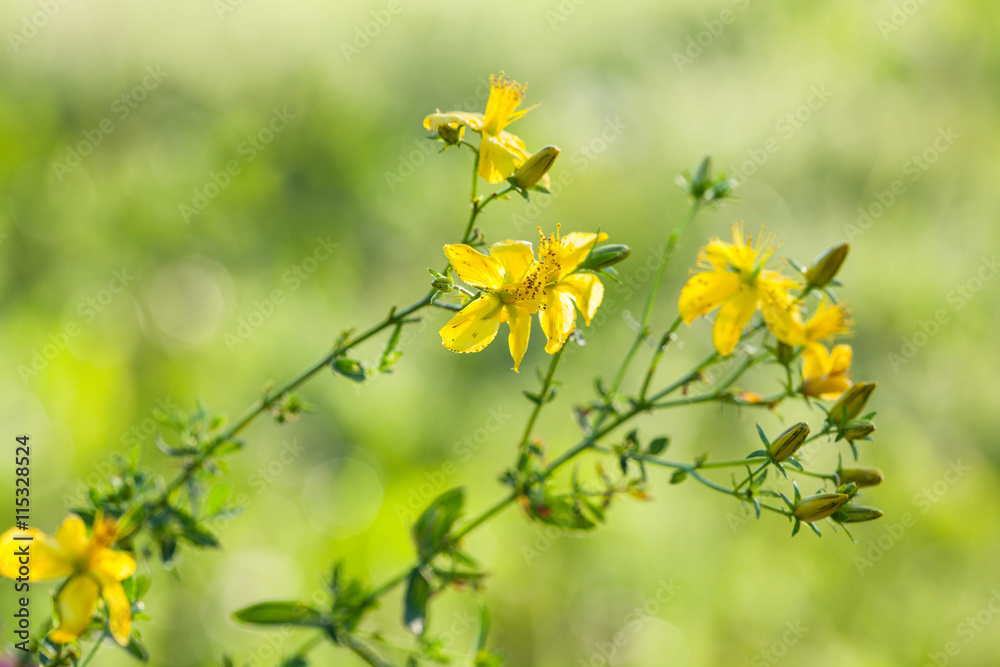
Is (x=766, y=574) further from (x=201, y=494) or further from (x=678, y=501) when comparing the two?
(x=201, y=494)

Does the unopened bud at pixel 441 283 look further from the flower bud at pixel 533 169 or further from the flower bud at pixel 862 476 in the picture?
the flower bud at pixel 862 476

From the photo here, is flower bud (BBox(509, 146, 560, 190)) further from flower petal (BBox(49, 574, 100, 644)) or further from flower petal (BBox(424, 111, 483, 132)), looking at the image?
flower petal (BBox(49, 574, 100, 644))

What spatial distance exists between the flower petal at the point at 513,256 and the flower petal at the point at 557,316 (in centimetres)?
4

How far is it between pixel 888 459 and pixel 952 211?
3.46 feet

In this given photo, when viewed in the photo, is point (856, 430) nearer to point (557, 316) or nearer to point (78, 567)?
point (557, 316)

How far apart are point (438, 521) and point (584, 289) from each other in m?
0.24

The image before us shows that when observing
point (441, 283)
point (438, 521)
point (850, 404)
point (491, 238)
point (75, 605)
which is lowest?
point (75, 605)

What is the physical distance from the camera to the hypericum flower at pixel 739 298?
58cm

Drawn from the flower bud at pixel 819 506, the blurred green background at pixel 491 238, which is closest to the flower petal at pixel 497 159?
the flower bud at pixel 819 506

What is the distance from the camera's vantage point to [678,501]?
199 centimetres

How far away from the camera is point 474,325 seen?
55cm

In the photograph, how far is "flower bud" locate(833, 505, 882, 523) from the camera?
551 millimetres

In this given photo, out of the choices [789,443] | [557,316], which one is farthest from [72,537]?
[789,443]

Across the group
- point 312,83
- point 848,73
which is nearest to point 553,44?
point 312,83
